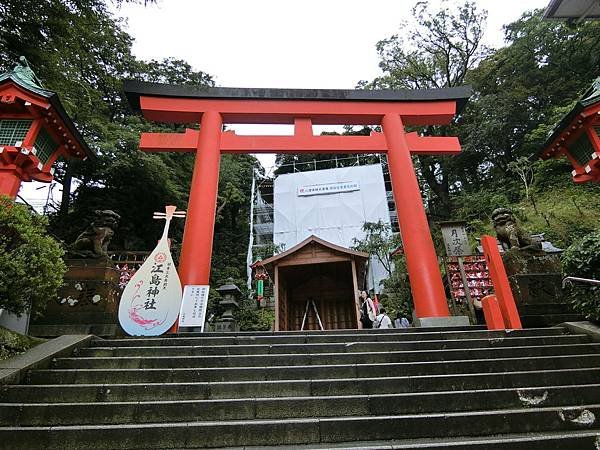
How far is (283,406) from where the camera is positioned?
9.77 feet

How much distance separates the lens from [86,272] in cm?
536

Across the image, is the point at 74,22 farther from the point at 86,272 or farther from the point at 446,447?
the point at 446,447

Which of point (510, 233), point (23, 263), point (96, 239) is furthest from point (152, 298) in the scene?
point (510, 233)

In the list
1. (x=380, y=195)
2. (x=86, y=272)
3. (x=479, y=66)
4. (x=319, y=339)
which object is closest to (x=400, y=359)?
(x=319, y=339)

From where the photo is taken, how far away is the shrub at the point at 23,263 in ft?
12.2

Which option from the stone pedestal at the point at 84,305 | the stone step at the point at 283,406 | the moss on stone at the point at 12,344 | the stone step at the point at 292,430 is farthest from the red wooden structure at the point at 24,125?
the stone step at the point at 292,430

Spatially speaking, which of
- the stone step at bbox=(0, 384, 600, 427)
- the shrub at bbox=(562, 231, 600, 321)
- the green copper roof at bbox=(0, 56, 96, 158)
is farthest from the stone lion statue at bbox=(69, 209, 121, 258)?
the shrub at bbox=(562, 231, 600, 321)

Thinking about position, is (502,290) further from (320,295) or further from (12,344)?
(320,295)

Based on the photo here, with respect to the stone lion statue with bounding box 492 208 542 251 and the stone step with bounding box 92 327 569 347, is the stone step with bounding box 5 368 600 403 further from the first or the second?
the stone lion statue with bounding box 492 208 542 251

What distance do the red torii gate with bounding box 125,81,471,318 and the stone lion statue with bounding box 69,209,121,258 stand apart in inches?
67.3

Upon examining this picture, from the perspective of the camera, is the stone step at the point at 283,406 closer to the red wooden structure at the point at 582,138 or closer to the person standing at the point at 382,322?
the person standing at the point at 382,322

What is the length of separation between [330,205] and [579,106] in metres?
15.3

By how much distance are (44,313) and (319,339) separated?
420cm

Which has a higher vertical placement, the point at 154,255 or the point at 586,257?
the point at 154,255
